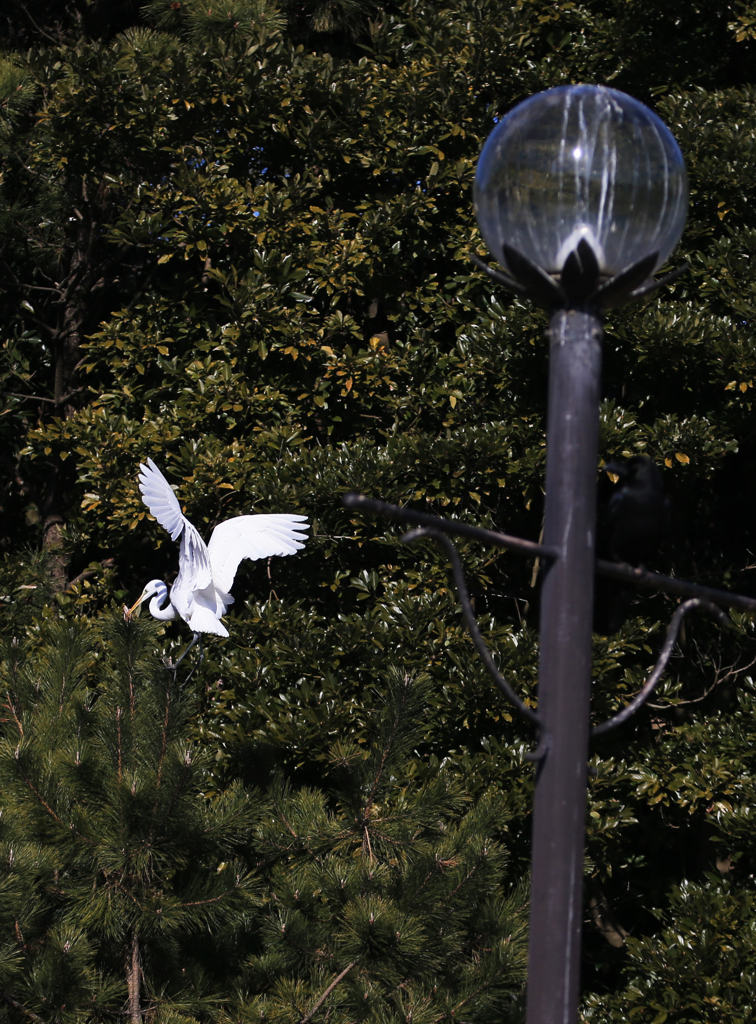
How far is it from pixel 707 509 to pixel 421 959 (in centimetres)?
330

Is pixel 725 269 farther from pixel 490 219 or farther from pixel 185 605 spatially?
pixel 490 219

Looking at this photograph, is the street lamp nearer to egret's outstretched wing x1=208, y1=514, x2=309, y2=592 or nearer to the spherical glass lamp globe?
the spherical glass lamp globe

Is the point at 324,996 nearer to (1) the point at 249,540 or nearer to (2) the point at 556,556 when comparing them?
(1) the point at 249,540

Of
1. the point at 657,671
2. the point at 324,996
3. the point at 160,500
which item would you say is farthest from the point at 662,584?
the point at 160,500

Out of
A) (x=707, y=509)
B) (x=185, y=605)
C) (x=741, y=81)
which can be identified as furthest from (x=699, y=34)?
(x=185, y=605)

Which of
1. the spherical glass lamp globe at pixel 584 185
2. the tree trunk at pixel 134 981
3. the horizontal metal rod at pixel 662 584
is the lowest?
the tree trunk at pixel 134 981

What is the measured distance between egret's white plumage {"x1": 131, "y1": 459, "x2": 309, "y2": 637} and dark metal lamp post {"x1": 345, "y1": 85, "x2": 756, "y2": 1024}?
235 centimetres

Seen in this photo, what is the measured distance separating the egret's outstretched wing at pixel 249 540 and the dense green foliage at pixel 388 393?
455 millimetres

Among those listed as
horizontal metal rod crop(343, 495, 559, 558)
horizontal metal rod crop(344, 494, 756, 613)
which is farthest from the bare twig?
horizontal metal rod crop(343, 495, 559, 558)

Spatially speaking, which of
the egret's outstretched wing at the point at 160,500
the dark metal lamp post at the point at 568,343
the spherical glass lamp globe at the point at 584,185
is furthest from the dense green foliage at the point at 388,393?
the spherical glass lamp globe at the point at 584,185

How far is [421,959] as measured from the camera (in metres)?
3.44

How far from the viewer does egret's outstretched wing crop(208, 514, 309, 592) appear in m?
4.29

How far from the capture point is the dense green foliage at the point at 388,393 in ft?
15.3

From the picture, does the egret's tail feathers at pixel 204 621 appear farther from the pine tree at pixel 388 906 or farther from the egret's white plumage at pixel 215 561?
the pine tree at pixel 388 906
